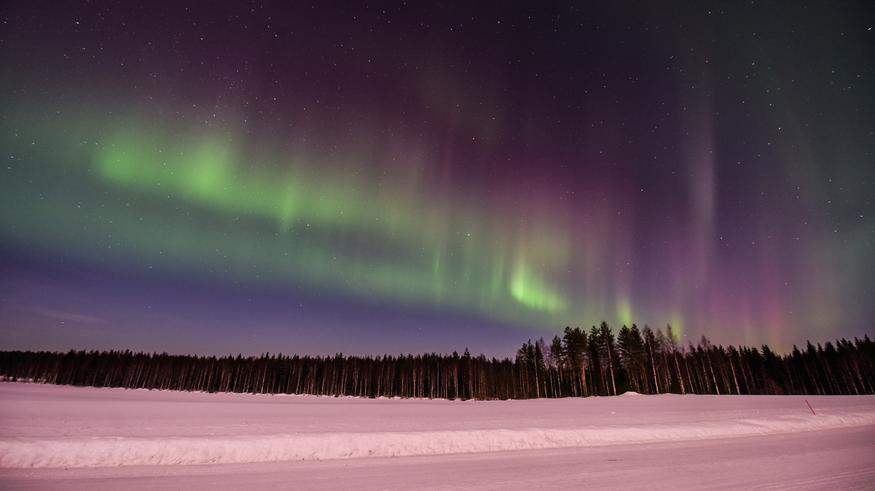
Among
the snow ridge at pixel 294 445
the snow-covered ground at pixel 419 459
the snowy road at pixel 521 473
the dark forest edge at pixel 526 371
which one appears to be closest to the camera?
the snowy road at pixel 521 473

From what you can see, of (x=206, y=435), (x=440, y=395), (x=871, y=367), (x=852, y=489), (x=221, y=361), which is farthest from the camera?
(x=221, y=361)

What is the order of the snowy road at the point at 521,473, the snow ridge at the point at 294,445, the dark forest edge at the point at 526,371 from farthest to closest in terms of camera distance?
the dark forest edge at the point at 526,371 < the snow ridge at the point at 294,445 < the snowy road at the point at 521,473

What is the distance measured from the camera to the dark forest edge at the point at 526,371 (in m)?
73.9

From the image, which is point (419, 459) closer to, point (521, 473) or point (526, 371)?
point (521, 473)

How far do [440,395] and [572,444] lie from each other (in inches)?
3799

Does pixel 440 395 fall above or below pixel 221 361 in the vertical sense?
below

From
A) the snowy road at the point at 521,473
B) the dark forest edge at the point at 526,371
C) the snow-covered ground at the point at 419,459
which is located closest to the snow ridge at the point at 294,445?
the snow-covered ground at the point at 419,459

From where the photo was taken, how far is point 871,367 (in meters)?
70.4

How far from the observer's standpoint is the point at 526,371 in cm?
8956

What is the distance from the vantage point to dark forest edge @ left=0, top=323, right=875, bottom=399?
242ft

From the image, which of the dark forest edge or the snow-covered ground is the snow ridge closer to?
the snow-covered ground

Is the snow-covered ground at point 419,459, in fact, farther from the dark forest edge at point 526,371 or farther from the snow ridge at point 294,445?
the dark forest edge at point 526,371

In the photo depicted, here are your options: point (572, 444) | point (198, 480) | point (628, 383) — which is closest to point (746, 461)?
point (572, 444)

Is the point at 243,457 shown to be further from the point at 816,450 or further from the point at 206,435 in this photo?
the point at 816,450
